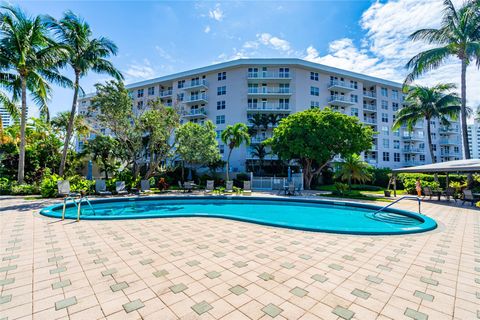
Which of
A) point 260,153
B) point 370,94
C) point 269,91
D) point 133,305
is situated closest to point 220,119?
point 269,91

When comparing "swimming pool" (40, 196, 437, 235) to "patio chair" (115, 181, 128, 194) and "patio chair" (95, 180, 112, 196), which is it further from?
"patio chair" (95, 180, 112, 196)

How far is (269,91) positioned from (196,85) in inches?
435

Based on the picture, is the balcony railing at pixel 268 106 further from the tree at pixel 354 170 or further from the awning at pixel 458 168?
the awning at pixel 458 168

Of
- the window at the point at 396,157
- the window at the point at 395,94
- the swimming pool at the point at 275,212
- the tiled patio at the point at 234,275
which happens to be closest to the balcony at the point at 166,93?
the swimming pool at the point at 275,212

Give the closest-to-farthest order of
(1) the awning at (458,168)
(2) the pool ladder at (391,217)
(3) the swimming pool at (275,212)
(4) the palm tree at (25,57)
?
1. (3) the swimming pool at (275,212)
2. (2) the pool ladder at (391,217)
3. (1) the awning at (458,168)
4. (4) the palm tree at (25,57)

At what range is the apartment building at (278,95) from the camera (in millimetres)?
30078

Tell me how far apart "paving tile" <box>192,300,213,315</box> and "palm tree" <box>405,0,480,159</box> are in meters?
22.3

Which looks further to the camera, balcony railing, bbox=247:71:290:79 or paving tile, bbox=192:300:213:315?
balcony railing, bbox=247:71:290:79

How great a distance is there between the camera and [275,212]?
11.4 metres

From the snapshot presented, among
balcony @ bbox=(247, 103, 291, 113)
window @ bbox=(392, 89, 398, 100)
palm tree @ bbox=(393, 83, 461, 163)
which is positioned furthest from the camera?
window @ bbox=(392, 89, 398, 100)

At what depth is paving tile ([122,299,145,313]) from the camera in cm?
270

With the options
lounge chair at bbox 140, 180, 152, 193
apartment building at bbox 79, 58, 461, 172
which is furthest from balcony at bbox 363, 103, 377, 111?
lounge chair at bbox 140, 180, 152, 193

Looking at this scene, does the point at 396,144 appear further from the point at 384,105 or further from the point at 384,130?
the point at 384,105

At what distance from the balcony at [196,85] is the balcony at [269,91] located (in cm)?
709
